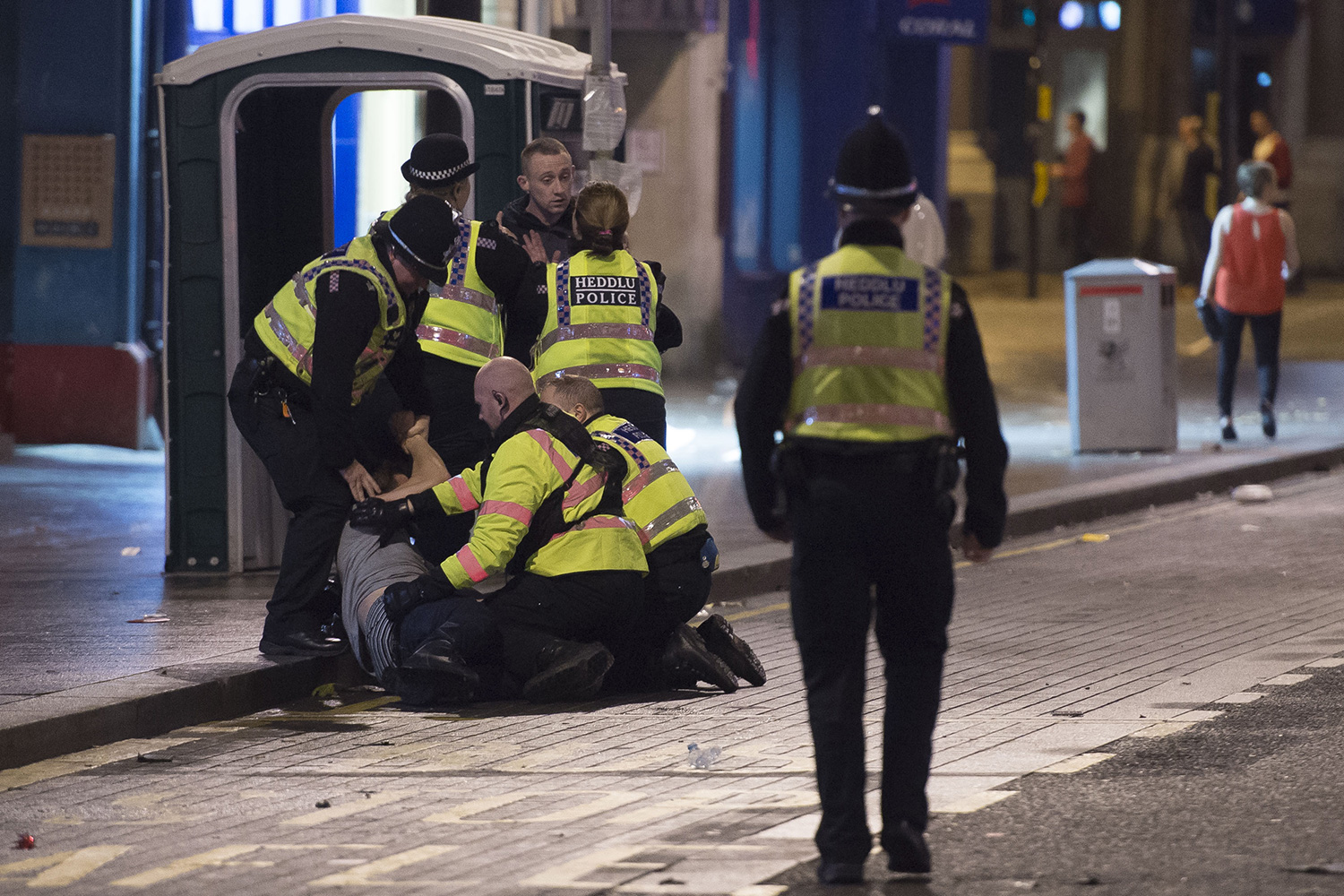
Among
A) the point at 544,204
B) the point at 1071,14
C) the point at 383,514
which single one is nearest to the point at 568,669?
the point at 383,514

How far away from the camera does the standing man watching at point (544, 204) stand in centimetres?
892

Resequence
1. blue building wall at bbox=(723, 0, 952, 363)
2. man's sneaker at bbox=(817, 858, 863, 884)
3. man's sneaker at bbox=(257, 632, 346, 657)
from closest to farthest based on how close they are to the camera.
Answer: man's sneaker at bbox=(817, 858, 863, 884), man's sneaker at bbox=(257, 632, 346, 657), blue building wall at bbox=(723, 0, 952, 363)

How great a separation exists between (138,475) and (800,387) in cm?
906

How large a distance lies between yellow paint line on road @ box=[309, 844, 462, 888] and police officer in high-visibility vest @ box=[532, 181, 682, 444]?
3.15m

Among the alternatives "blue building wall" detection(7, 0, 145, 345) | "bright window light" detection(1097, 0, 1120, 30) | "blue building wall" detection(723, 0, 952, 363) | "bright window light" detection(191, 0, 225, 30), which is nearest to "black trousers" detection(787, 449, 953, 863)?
"blue building wall" detection(7, 0, 145, 345)

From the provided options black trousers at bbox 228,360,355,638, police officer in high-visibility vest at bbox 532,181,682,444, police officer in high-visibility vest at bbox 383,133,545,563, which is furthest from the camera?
police officer in high-visibility vest at bbox 383,133,545,563

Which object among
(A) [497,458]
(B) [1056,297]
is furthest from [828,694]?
(B) [1056,297]

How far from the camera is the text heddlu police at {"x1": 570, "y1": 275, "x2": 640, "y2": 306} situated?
28.3 ft

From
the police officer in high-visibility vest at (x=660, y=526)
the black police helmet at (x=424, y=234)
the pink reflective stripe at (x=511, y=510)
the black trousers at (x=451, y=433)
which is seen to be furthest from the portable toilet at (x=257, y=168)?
the pink reflective stripe at (x=511, y=510)

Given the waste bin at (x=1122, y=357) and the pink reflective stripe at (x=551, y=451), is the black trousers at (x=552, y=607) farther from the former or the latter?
the waste bin at (x=1122, y=357)

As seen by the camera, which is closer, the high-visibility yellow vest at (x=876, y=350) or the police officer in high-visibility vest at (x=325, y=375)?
the high-visibility yellow vest at (x=876, y=350)

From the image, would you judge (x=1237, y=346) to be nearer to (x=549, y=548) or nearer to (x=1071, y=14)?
(x=549, y=548)

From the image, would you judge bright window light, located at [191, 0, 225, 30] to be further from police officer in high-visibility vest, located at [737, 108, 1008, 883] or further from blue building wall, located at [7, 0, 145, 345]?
police officer in high-visibility vest, located at [737, 108, 1008, 883]

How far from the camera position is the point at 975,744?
23.0ft
